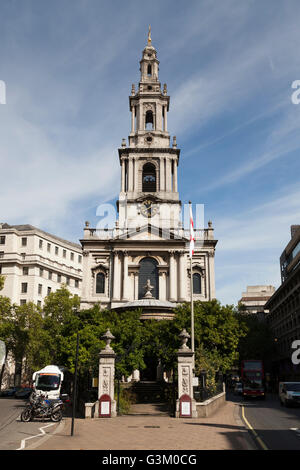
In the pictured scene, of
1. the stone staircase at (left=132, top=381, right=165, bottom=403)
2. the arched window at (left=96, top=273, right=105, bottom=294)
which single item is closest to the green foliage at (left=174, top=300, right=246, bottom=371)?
the stone staircase at (left=132, top=381, right=165, bottom=403)

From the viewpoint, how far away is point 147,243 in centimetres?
5709

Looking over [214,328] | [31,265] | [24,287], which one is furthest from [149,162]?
[214,328]

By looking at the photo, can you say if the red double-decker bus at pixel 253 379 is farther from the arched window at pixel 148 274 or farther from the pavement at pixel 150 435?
the pavement at pixel 150 435

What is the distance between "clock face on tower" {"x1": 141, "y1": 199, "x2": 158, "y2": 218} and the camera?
2431 inches

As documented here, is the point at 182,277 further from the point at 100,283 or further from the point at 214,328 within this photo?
the point at 214,328

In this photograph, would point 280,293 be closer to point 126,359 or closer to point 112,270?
point 112,270

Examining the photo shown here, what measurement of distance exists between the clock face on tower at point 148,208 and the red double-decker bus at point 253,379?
25.3 m

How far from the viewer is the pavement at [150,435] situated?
46.1 feet

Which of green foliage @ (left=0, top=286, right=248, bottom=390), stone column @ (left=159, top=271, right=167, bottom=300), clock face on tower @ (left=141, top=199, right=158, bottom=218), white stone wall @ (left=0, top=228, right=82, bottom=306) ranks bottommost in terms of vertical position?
green foliage @ (left=0, top=286, right=248, bottom=390)

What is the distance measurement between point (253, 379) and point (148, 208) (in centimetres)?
2785

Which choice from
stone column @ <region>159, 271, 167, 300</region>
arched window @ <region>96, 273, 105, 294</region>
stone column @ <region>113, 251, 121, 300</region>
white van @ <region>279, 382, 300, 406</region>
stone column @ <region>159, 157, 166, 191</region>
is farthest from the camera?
stone column @ <region>159, 157, 166, 191</region>

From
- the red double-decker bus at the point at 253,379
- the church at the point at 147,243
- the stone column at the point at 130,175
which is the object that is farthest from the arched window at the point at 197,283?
the stone column at the point at 130,175

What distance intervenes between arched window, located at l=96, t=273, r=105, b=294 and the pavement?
34.8 meters

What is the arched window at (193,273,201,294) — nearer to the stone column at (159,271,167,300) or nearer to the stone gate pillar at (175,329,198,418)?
the stone column at (159,271,167,300)
